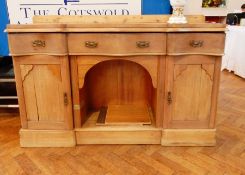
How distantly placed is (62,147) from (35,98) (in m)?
0.39

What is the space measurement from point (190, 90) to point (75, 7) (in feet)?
3.93

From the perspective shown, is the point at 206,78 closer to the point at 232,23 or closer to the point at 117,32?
the point at 117,32

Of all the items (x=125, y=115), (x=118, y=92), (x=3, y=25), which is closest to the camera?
(x=125, y=115)

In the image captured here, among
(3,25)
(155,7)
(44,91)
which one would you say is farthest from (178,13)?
(3,25)

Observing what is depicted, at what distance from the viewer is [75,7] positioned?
2.03 metres

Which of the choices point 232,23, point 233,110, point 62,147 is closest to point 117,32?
point 62,147

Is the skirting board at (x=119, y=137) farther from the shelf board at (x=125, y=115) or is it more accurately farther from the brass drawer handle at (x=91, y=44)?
the brass drawer handle at (x=91, y=44)

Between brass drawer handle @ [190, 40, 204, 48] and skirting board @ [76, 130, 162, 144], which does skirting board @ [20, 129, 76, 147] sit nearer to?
skirting board @ [76, 130, 162, 144]

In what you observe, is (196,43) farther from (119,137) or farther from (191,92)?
(119,137)

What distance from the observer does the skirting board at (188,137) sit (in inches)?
63.8

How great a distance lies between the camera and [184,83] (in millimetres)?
1539

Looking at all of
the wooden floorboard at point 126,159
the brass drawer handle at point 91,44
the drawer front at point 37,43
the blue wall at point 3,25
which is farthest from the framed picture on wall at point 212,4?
the drawer front at point 37,43

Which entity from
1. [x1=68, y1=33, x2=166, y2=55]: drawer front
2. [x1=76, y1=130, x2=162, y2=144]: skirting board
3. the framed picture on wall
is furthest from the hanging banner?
the framed picture on wall

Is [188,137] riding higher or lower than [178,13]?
lower
